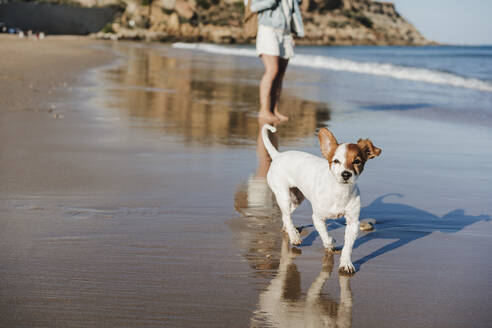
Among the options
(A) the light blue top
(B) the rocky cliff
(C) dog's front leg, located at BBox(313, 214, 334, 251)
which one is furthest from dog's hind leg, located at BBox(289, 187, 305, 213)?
(B) the rocky cliff

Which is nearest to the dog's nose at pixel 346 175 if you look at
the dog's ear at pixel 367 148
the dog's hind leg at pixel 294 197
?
the dog's ear at pixel 367 148

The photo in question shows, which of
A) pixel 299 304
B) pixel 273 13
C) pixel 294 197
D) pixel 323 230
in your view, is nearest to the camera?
pixel 299 304

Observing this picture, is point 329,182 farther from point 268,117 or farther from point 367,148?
point 268,117

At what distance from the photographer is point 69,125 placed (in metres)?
6.54

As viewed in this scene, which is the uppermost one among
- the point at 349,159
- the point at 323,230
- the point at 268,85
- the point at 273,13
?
the point at 273,13

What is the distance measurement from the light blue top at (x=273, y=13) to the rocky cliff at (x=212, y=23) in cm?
Answer: 6487

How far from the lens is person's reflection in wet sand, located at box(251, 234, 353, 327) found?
86.3 inches

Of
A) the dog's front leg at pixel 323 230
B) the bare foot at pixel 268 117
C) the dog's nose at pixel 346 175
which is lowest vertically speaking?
the dog's front leg at pixel 323 230

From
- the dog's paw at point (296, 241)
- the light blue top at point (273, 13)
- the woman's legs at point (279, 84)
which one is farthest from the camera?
the woman's legs at point (279, 84)

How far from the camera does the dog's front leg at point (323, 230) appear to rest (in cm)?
292

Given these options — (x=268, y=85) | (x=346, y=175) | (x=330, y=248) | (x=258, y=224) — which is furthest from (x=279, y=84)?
(x=346, y=175)

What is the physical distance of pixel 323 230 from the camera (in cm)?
294

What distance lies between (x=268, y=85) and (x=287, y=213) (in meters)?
4.85

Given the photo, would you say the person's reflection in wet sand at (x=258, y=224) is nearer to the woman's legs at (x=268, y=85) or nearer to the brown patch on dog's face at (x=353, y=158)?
the brown patch on dog's face at (x=353, y=158)
